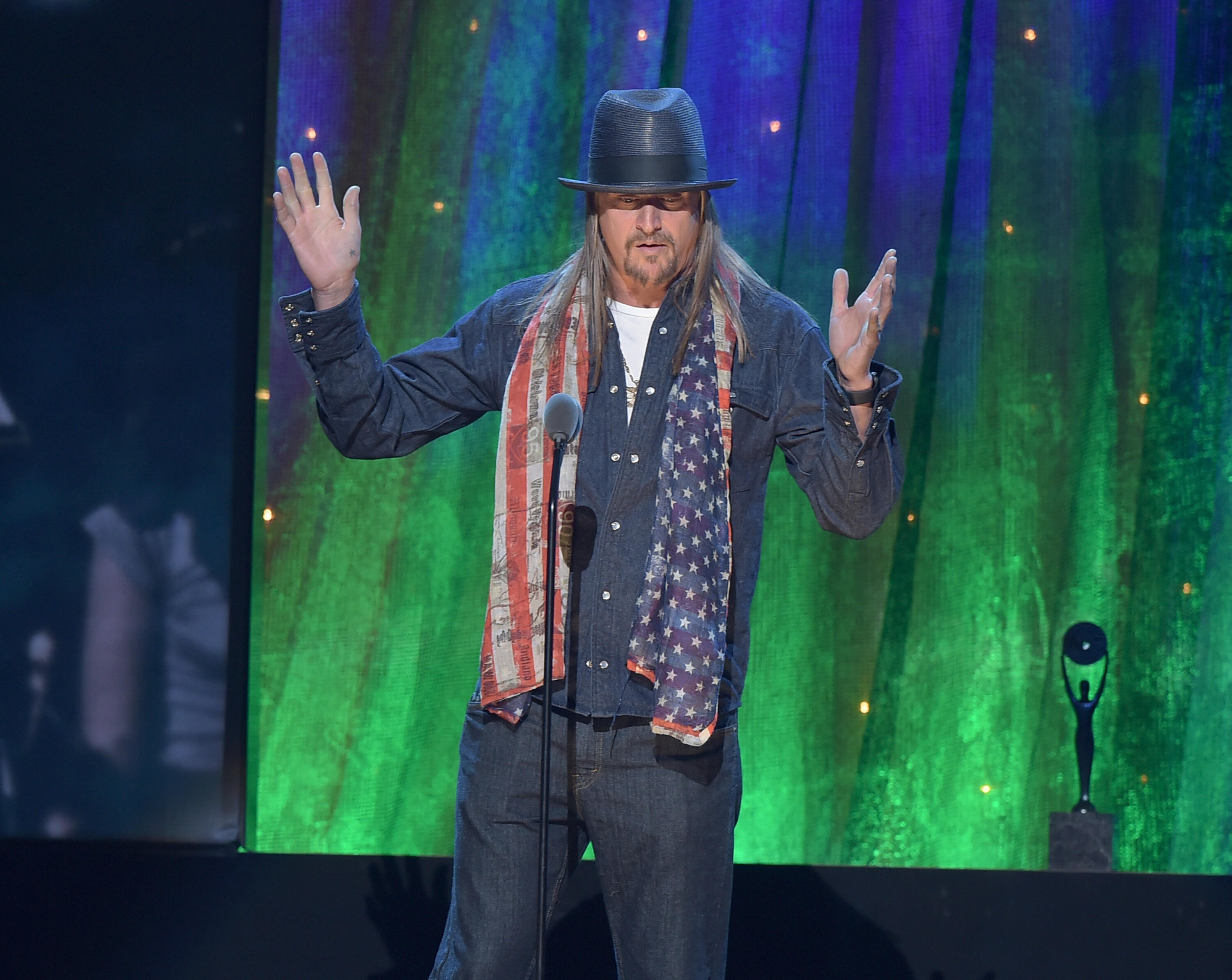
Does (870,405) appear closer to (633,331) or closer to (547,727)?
(633,331)

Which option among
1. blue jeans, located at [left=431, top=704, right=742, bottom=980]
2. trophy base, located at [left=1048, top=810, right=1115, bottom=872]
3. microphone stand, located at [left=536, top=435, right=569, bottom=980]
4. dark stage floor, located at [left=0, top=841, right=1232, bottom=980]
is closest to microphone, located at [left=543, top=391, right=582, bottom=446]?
microphone stand, located at [left=536, top=435, right=569, bottom=980]

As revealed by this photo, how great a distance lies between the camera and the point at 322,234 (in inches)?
76.4

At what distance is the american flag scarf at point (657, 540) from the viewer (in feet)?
6.06

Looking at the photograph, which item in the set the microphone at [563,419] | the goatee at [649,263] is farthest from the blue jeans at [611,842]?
the goatee at [649,263]

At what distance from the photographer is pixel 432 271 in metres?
3.32

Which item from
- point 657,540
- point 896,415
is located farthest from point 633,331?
point 896,415

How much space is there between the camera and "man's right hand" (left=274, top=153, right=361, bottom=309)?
6.37 ft

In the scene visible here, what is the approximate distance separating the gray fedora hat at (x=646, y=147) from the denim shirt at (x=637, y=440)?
18 cm

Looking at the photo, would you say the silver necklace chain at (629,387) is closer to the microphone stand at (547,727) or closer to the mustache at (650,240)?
the mustache at (650,240)

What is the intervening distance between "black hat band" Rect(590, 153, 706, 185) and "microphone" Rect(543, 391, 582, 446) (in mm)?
484

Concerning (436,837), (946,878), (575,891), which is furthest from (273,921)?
(946,878)

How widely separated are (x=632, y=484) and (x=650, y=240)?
0.38 meters

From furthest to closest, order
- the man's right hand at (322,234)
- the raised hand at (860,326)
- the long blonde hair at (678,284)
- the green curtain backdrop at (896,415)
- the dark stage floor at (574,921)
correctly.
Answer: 1. the green curtain backdrop at (896,415)
2. the dark stage floor at (574,921)
3. the long blonde hair at (678,284)
4. the man's right hand at (322,234)
5. the raised hand at (860,326)

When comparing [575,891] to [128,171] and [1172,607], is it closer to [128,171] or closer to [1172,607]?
[1172,607]
